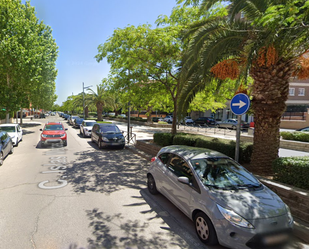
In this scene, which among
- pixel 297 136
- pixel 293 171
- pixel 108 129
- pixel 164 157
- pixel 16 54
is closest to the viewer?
pixel 293 171

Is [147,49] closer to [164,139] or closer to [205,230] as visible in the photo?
[164,139]

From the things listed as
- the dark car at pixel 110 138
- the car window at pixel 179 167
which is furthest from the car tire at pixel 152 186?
the dark car at pixel 110 138

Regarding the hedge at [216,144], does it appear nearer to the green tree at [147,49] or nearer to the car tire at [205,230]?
the green tree at [147,49]

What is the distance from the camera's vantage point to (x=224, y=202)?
11.0 ft

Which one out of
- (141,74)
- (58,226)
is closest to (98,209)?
(58,226)

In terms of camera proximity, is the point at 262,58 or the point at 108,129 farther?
the point at 108,129

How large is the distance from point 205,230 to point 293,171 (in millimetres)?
2962

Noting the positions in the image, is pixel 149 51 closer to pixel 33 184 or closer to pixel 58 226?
pixel 33 184

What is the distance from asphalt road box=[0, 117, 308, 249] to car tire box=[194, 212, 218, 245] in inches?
6.4

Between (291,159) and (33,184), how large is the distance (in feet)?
25.0

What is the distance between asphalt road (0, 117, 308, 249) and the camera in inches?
142

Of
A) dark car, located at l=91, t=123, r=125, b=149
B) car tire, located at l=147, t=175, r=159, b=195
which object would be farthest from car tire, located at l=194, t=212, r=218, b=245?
dark car, located at l=91, t=123, r=125, b=149

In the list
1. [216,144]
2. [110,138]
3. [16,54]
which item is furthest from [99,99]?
[216,144]

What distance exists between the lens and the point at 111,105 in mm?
37594
